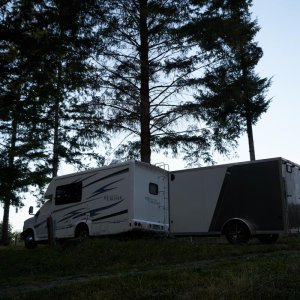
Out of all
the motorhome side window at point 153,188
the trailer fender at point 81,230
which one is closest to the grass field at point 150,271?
the trailer fender at point 81,230

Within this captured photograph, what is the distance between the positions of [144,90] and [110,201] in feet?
19.1

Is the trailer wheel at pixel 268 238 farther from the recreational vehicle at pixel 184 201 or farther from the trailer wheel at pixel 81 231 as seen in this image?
the trailer wheel at pixel 81 231

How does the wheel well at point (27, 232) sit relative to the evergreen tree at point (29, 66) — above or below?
below

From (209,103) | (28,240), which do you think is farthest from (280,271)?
(28,240)

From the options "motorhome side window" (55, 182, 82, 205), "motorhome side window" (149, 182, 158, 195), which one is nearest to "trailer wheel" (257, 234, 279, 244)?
"motorhome side window" (149, 182, 158, 195)

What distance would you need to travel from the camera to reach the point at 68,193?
18.4 metres

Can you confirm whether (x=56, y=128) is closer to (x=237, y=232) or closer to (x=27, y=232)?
(x=27, y=232)

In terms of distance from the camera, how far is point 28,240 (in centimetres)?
2064

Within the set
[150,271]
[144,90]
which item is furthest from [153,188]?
[150,271]

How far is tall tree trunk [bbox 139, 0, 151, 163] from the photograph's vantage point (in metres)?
19.8

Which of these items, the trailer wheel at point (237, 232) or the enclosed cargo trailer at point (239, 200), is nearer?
the enclosed cargo trailer at point (239, 200)

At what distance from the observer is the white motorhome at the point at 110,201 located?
637 inches

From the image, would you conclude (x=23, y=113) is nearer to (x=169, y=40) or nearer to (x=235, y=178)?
(x=235, y=178)

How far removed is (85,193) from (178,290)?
11.2 metres
